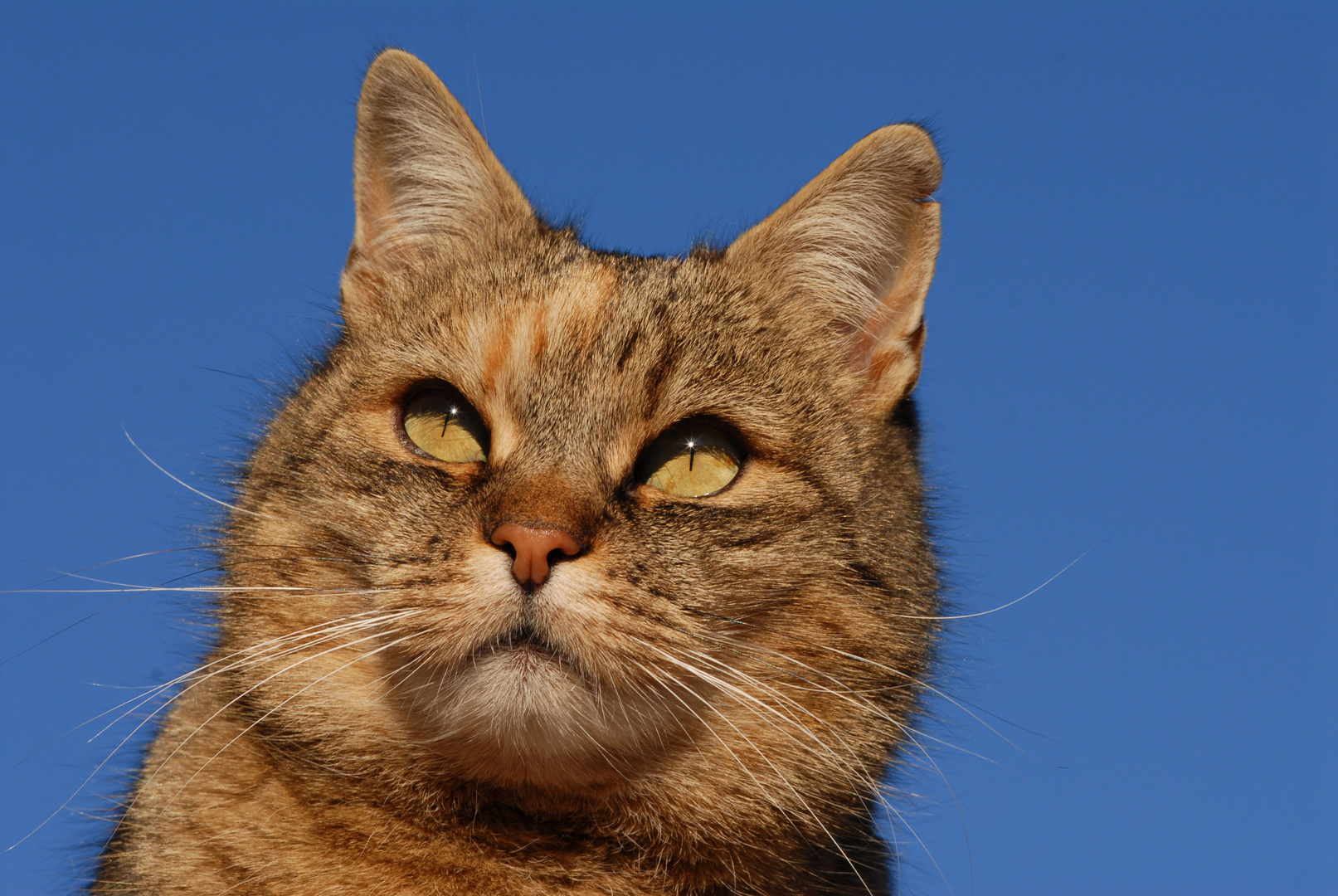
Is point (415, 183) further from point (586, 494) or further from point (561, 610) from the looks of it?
point (561, 610)

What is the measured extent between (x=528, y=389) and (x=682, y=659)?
0.90 meters

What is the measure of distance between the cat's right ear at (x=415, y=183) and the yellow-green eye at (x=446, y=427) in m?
0.61

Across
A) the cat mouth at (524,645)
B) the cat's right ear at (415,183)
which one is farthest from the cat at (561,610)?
the cat's right ear at (415,183)

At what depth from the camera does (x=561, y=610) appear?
9.26ft

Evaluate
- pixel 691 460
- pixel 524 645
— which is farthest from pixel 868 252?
pixel 524 645

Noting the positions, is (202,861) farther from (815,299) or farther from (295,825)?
(815,299)

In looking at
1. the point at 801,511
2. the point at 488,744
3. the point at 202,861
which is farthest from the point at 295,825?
the point at 801,511

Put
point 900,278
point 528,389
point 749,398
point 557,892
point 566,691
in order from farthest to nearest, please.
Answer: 1. point 900,278
2. point 749,398
3. point 528,389
4. point 557,892
5. point 566,691

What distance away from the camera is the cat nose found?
282cm

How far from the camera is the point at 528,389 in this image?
3354 millimetres

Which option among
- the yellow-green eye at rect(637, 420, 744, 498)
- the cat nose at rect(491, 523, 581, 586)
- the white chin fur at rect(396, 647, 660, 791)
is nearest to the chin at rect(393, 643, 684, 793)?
the white chin fur at rect(396, 647, 660, 791)

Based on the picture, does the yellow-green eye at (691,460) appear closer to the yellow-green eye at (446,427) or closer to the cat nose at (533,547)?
the yellow-green eye at (446,427)

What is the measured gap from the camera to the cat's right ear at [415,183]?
4020 mm

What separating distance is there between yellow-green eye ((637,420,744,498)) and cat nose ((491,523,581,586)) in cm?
58
